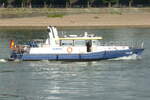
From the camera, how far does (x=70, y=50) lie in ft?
199

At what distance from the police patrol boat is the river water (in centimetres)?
58

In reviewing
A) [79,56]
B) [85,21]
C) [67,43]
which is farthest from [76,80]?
[85,21]

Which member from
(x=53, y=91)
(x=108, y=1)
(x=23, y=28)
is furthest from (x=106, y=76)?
(x=108, y=1)

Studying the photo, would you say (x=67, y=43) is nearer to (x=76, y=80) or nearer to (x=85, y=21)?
(x=76, y=80)

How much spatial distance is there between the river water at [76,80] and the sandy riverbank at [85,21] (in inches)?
2095

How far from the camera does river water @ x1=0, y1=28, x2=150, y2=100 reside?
4406 centimetres

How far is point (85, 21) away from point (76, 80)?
71.7m

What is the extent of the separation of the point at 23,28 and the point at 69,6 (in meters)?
35.9

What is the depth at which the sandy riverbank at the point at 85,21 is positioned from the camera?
117375mm

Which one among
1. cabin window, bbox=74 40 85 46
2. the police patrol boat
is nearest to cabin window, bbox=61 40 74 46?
the police patrol boat

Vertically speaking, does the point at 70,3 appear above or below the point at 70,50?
below

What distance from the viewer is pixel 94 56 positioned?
60.5 metres

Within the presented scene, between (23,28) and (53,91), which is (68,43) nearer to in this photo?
(53,91)

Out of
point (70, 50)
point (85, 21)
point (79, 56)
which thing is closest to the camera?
point (79, 56)
